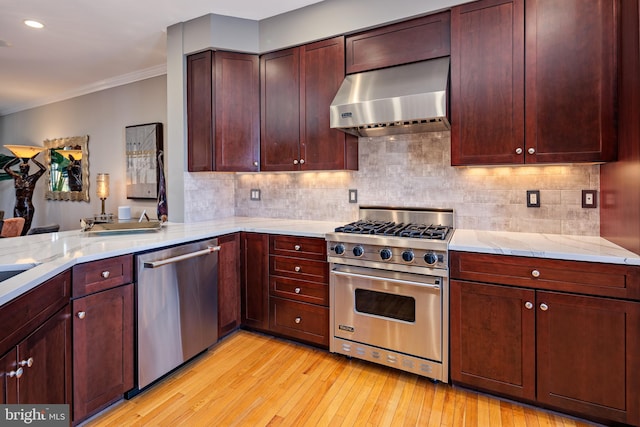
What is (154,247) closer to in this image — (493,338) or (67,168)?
(493,338)

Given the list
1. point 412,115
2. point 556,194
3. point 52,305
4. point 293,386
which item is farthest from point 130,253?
point 556,194

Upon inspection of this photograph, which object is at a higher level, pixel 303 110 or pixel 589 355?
pixel 303 110

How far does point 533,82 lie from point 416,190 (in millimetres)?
1033

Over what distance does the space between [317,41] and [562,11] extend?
1.63m

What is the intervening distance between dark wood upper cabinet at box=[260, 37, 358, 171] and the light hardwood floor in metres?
1.52

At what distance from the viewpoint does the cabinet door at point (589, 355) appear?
1.65 metres

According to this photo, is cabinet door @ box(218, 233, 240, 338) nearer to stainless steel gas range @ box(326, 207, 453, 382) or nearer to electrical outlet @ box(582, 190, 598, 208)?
stainless steel gas range @ box(326, 207, 453, 382)

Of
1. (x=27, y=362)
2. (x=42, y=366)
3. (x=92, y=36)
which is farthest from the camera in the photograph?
(x=92, y=36)

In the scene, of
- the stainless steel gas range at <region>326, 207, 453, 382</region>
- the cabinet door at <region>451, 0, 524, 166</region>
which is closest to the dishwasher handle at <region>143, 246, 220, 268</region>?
the stainless steel gas range at <region>326, 207, 453, 382</region>

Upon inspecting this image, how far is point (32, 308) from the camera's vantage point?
51.4 inches

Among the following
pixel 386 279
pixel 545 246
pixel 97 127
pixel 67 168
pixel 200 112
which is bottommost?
pixel 386 279

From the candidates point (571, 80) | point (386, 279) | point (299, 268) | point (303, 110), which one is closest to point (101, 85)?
point (303, 110)

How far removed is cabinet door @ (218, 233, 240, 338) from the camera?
8.57 ft

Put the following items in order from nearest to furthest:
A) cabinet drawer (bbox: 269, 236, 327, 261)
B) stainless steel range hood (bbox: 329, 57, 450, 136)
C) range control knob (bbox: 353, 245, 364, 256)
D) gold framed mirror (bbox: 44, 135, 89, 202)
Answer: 1. stainless steel range hood (bbox: 329, 57, 450, 136)
2. range control knob (bbox: 353, 245, 364, 256)
3. cabinet drawer (bbox: 269, 236, 327, 261)
4. gold framed mirror (bbox: 44, 135, 89, 202)
